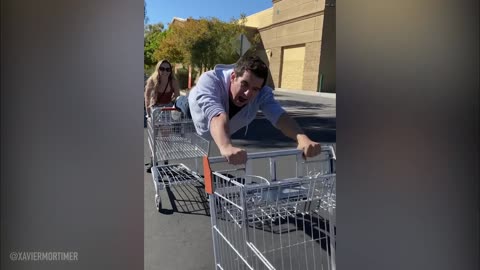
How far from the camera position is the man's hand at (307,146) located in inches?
53.2

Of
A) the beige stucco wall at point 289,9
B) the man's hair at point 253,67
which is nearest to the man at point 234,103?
the man's hair at point 253,67

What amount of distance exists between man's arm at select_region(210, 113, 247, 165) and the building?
0.24m

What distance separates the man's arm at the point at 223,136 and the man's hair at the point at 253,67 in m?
0.17

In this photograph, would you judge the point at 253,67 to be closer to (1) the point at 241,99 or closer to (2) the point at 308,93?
(1) the point at 241,99

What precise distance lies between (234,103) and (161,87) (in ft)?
1.23

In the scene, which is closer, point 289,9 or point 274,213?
point 274,213

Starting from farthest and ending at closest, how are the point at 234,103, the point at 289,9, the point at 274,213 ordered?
the point at 289,9, the point at 234,103, the point at 274,213

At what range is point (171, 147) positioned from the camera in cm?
182

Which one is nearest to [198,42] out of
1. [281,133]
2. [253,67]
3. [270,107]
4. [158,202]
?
[253,67]

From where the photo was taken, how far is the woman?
1412mm
